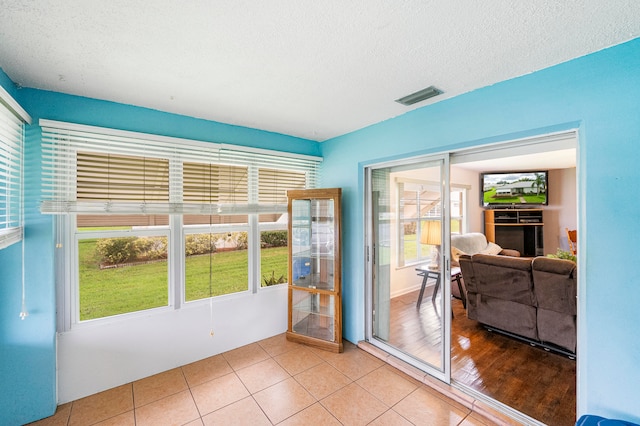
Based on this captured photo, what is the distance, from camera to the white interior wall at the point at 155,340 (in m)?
2.05

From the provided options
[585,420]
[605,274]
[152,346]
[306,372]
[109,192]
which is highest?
[109,192]

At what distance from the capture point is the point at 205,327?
2621mm

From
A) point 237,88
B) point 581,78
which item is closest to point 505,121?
point 581,78

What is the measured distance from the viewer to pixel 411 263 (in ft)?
9.09

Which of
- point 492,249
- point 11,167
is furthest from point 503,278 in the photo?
point 11,167

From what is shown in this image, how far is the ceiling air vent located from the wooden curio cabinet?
3.55 feet

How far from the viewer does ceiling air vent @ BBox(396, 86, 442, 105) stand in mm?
1919

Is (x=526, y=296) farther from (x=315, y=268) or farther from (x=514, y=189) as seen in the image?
(x=514, y=189)

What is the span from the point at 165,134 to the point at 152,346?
6.29 feet

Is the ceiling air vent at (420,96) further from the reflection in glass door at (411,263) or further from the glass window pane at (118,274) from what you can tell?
the glass window pane at (118,274)

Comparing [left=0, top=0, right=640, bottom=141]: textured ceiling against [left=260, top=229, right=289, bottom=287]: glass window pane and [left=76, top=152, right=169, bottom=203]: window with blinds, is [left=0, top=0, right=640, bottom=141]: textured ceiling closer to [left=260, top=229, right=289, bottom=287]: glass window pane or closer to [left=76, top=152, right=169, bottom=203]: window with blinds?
[left=76, top=152, right=169, bottom=203]: window with blinds

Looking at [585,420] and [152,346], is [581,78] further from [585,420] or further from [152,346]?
[152,346]

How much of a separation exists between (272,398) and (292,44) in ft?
8.13

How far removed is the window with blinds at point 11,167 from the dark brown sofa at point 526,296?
4020mm
